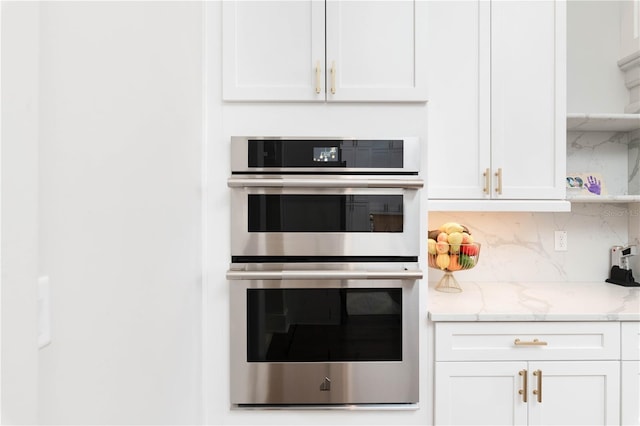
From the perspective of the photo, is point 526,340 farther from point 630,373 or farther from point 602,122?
point 602,122

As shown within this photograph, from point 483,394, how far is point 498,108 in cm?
118

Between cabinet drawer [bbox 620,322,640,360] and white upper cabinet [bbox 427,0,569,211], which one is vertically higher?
white upper cabinet [bbox 427,0,569,211]

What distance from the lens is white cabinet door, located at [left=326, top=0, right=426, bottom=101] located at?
1483 millimetres

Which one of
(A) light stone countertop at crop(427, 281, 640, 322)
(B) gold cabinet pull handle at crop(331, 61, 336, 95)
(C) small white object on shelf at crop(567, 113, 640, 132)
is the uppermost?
(B) gold cabinet pull handle at crop(331, 61, 336, 95)

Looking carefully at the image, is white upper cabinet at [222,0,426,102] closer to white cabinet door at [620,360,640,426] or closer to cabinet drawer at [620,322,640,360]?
cabinet drawer at [620,322,640,360]

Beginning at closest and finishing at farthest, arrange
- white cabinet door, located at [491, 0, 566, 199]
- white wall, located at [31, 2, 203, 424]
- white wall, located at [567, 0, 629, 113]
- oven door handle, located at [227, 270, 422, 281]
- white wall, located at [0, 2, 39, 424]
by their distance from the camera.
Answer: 1. white wall, located at [0, 2, 39, 424]
2. white wall, located at [31, 2, 203, 424]
3. oven door handle, located at [227, 270, 422, 281]
4. white cabinet door, located at [491, 0, 566, 199]
5. white wall, located at [567, 0, 629, 113]

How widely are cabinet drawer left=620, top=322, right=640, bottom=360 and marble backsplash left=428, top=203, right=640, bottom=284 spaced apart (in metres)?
0.63

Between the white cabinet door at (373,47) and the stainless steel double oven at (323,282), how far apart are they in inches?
8.3

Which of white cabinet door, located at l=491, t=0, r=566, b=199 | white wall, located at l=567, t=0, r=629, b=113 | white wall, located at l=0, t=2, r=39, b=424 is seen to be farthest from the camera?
white wall, located at l=567, t=0, r=629, b=113

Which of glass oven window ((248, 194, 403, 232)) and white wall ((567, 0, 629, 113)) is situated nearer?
glass oven window ((248, 194, 403, 232))

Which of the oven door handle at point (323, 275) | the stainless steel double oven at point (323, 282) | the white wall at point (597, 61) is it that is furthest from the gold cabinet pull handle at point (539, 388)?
the white wall at point (597, 61)

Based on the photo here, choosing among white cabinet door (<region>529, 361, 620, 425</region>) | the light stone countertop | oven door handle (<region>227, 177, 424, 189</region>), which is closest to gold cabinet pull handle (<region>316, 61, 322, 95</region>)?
oven door handle (<region>227, 177, 424, 189</region>)

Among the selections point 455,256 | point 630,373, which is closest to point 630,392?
point 630,373

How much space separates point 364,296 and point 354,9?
1.09 metres
